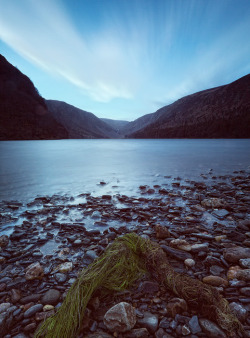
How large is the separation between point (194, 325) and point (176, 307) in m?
0.19

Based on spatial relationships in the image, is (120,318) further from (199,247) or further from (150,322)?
(199,247)

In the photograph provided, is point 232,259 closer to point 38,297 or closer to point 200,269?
point 200,269

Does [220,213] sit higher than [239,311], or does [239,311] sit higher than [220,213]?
[239,311]

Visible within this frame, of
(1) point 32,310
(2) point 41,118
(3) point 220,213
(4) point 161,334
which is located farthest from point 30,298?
(2) point 41,118

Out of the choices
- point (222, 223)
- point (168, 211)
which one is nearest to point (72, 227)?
point (168, 211)

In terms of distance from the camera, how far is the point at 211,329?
146 cm

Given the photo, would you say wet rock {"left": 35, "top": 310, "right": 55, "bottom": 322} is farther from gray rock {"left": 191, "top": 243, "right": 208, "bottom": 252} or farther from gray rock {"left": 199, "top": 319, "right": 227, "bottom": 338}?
gray rock {"left": 191, "top": 243, "right": 208, "bottom": 252}

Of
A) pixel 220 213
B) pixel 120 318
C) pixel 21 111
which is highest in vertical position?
pixel 21 111

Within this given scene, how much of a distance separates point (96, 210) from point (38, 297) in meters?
2.68

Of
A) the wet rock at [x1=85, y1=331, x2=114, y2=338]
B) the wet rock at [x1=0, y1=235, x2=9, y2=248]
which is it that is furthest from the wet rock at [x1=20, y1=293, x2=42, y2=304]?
the wet rock at [x1=0, y1=235, x2=9, y2=248]

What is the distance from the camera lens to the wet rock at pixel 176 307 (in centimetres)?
165

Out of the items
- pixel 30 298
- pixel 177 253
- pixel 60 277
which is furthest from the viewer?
pixel 177 253

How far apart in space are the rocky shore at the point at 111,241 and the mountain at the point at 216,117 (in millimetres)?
119311

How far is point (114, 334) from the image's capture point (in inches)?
58.6
